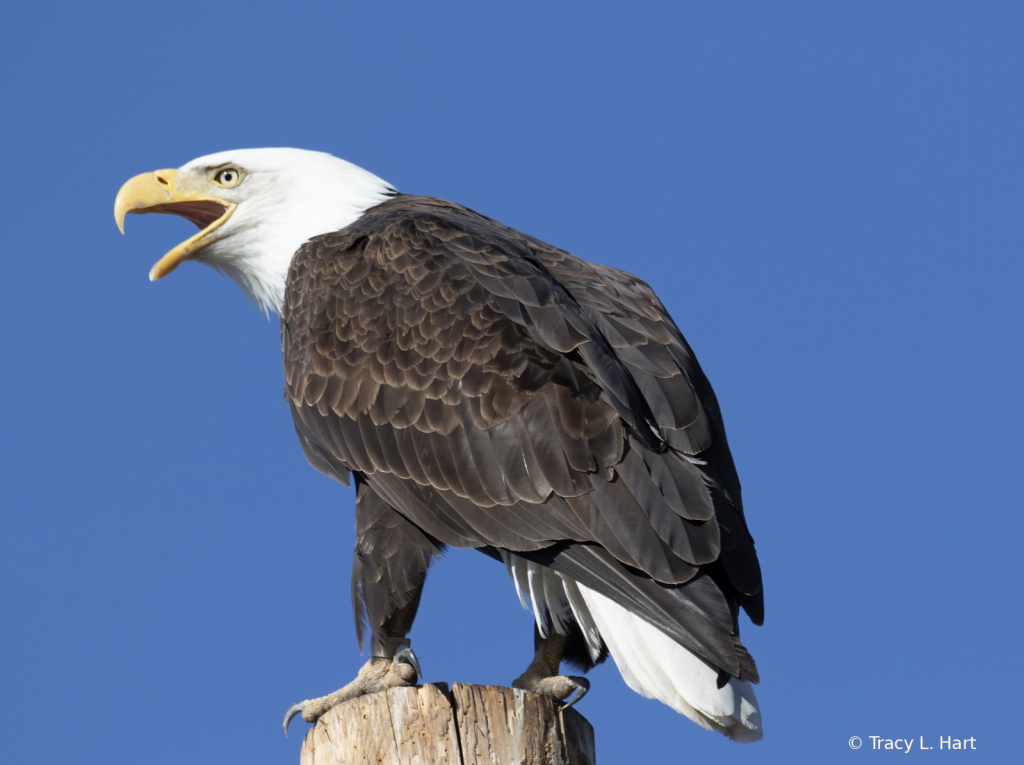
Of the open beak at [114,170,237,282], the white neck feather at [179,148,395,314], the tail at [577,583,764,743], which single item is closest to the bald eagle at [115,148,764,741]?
the tail at [577,583,764,743]

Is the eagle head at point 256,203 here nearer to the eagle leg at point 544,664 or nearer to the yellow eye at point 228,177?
the yellow eye at point 228,177

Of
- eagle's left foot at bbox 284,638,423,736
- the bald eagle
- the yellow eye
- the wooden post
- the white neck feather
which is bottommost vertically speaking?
the wooden post

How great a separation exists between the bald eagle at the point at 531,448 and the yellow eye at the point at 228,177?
100cm

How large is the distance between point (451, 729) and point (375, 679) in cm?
90

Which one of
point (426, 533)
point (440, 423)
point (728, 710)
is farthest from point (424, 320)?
point (728, 710)

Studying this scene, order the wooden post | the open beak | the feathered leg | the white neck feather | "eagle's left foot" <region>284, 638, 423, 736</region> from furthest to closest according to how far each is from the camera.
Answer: the open beak < the white neck feather < the feathered leg < "eagle's left foot" <region>284, 638, 423, 736</region> < the wooden post

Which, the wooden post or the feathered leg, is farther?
the feathered leg

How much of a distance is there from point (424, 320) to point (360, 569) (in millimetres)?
1040

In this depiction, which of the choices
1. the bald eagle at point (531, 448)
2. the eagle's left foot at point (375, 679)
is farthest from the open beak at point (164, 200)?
the eagle's left foot at point (375, 679)

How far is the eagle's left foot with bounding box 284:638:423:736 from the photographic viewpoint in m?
4.70

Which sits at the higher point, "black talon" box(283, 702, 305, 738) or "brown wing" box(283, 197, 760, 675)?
"brown wing" box(283, 197, 760, 675)

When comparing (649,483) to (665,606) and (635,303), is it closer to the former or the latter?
(665,606)

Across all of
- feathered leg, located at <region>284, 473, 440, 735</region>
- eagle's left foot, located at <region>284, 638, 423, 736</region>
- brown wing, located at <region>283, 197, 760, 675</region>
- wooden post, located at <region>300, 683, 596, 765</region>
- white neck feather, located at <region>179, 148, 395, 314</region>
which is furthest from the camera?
white neck feather, located at <region>179, 148, 395, 314</region>

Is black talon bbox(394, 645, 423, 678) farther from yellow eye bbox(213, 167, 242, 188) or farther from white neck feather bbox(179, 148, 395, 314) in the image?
yellow eye bbox(213, 167, 242, 188)
